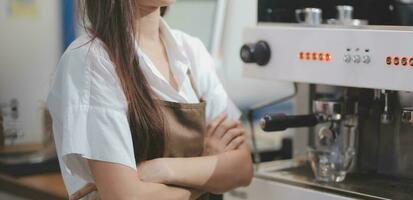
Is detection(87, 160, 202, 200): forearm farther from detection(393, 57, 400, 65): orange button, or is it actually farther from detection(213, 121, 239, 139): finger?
detection(393, 57, 400, 65): orange button

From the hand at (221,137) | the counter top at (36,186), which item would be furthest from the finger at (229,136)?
the counter top at (36,186)

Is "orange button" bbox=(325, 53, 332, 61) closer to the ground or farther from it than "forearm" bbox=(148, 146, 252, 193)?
farther from it

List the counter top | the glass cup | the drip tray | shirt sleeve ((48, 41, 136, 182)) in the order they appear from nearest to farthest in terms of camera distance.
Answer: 1. shirt sleeve ((48, 41, 136, 182))
2. the drip tray
3. the glass cup
4. the counter top

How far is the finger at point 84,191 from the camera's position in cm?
111

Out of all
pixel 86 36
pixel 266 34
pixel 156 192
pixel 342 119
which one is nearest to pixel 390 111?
pixel 342 119

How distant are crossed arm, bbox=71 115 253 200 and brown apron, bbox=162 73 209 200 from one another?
0.07ft

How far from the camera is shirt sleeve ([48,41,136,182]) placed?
1.02m

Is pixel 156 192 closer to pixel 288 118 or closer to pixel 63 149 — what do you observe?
pixel 63 149

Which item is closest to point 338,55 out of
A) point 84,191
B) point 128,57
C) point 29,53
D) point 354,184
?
point 354,184

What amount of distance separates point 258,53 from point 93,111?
366 mm

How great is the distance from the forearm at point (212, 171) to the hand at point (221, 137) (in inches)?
0.7

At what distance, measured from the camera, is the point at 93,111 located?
3.37 feet

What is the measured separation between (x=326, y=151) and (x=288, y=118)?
10cm

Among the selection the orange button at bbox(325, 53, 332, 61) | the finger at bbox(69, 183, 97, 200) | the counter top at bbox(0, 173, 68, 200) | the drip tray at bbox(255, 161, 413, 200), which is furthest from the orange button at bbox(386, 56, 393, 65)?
the counter top at bbox(0, 173, 68, 200)
